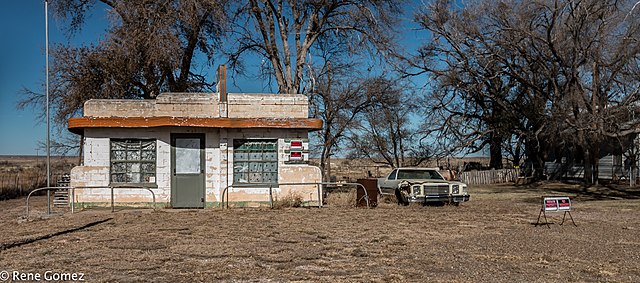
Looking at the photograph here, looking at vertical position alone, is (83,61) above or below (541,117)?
above

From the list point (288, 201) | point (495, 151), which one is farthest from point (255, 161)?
point (495, 151)

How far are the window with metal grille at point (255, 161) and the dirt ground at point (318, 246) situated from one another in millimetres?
1546

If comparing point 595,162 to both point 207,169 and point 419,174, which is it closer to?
point 419,174

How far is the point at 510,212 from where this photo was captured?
59.8 ft

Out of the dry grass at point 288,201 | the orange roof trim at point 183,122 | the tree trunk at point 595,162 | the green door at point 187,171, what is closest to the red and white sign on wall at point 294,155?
the orange roof trim at point 183,122

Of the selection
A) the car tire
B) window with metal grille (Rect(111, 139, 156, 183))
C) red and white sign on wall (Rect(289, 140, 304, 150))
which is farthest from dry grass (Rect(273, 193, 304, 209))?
window with metal grille (Rect(111, 139, 156, 183))

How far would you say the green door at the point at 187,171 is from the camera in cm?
1802

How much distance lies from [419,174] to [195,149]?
766 cm

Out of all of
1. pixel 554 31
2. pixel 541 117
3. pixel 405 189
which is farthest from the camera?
pixel 541 117

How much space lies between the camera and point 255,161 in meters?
18.3

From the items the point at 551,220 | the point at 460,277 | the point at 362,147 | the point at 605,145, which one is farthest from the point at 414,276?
the point at 605,145

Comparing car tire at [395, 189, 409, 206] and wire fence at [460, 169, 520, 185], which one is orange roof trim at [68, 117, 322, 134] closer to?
car tire at [395, 189, 409, 206]

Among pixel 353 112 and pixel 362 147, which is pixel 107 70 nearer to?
pixel 353 112

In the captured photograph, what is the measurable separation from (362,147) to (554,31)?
14.2m
